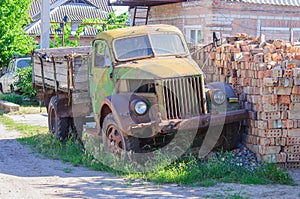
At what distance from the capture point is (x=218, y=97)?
9.48 m

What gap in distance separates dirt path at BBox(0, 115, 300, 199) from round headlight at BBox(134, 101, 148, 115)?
1.05 meters

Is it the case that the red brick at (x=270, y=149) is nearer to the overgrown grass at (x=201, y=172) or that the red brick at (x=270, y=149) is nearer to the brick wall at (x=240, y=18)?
the overgrown grass at (x=201, y=172)

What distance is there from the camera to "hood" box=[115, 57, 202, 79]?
9258 millimetres

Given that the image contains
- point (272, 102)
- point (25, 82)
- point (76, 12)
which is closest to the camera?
point (272, 102)

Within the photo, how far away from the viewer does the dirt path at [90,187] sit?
25.1 ft

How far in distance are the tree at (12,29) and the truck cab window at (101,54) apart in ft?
47.9

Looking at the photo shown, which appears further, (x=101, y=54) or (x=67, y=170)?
(x=101, y=54)

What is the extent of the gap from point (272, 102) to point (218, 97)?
0.86 metres

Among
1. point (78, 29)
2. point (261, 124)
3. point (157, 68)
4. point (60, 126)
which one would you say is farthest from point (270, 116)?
point (78, 29)

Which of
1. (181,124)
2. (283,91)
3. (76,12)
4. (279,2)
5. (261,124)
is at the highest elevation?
(279,2)

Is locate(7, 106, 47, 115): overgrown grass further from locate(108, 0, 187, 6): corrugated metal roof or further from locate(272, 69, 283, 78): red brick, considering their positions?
locate(272, 69, 283, 78): red brick

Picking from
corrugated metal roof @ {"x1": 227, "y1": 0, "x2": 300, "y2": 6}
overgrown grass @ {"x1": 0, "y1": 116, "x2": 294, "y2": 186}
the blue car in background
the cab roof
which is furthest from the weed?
the blue car in background

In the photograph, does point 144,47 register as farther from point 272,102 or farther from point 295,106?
point 295,106

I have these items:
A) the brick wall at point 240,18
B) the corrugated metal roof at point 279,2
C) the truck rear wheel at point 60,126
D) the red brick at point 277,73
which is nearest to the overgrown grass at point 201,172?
the red brick at point 277,73
